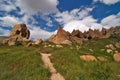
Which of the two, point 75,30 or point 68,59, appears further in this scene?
point 75,30

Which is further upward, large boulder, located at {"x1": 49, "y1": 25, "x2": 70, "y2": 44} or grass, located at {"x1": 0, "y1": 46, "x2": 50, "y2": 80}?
large boulder, located at {"x1": 49, "y1": 25, "x2": 70, "y2": 44}

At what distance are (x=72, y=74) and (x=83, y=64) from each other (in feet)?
34.3

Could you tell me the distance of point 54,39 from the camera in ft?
371

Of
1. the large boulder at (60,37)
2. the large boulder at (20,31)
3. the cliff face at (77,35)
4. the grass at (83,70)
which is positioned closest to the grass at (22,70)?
the grass at (83,70)

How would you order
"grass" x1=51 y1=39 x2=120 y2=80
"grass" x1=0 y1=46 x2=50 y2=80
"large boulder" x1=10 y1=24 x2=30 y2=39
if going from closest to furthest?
"grass" x1=0 y1=46 x2=50 y2=80 → "grass" x1=51 y1=39 x2=120 y2=80 → "large boulder" x1=10 y1=24 x2=30 y2=39

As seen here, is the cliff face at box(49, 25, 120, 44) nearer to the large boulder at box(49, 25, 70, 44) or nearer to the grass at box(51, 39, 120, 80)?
the large boulder at box(49, 25, 70, 44)

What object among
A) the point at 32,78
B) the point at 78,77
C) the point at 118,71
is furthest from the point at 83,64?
the point at 32,78

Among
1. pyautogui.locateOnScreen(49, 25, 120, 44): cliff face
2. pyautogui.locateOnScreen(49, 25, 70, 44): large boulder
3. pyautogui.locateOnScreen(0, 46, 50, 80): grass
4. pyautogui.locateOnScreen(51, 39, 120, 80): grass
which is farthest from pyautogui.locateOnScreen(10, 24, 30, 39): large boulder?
pyautogui.locateOnScreen(0, 46, 50, 80): grass

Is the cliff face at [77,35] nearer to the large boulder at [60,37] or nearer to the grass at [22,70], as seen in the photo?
the large boulder at [60,37]

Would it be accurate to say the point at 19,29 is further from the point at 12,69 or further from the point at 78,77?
the point at 78,77

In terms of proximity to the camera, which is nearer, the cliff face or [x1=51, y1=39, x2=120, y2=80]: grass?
[x1=51, y1=39, x2=120, y2=80]: grass

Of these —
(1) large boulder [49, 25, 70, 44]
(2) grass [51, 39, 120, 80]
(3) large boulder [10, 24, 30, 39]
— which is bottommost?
(2) grass [51, 39, 120, 80]

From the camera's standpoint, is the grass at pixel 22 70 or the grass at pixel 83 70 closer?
the grass at pixel 22 70

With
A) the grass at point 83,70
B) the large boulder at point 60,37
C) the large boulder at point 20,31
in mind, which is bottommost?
the grass at point 83,70
